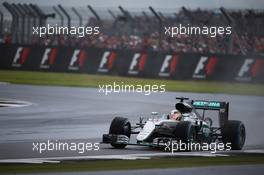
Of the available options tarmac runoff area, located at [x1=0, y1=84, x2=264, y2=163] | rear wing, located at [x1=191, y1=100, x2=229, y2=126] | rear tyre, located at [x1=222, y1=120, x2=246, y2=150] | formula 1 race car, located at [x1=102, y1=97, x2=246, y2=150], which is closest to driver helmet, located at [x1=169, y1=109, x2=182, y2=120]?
formula 1 race car, located at [x1=102, y1=97, x2=246, y2=150]

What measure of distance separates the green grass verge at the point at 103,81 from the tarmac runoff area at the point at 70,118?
0.35ft

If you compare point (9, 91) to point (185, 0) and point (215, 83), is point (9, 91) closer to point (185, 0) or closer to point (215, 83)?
point (185, 0)

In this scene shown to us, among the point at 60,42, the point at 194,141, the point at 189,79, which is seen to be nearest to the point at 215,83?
the point at 189,79

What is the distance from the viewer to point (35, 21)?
15672 millimetres

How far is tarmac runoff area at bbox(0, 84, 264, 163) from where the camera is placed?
15.5 metres

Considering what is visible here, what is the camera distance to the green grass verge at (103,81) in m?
16.1

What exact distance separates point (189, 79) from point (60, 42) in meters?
3.97

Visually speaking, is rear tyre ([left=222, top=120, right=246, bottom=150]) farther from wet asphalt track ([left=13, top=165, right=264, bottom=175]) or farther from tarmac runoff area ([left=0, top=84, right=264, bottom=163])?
wet asphalt track ([left=13, top=165, right=264, bottom=175])

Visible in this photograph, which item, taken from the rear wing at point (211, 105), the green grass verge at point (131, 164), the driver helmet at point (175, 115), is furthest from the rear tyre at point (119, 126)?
the rear wing at point (211, 105)

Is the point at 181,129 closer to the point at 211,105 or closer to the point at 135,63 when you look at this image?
the point at 211,105

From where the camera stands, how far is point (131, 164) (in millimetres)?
15445

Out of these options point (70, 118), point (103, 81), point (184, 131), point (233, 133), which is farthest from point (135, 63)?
point (103, 81)

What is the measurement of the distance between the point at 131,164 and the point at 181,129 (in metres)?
1.20

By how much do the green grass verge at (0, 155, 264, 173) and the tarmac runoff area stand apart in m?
Result: 0.23
